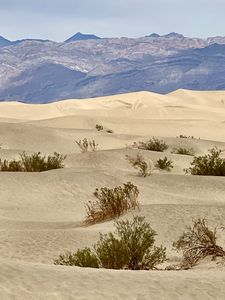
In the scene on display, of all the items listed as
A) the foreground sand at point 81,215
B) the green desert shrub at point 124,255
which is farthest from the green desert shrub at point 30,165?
the green desert shrub at point 124,255

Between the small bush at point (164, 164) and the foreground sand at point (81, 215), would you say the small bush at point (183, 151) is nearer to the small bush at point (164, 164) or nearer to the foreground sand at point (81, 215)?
the foreground sand at point (81, 215)

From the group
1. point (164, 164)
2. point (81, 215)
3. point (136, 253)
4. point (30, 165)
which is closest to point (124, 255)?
point (136, 253)

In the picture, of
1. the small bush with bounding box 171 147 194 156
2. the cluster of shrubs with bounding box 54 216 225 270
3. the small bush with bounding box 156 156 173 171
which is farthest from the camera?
the small bush with bounding box 171 147 194 156

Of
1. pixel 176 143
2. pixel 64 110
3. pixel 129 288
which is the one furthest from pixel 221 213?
pixel 64 110

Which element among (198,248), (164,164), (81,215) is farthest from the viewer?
(164,164)

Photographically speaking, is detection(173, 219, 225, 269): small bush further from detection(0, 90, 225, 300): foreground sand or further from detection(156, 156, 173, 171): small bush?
detection(156, 156, 173, 171): small bush

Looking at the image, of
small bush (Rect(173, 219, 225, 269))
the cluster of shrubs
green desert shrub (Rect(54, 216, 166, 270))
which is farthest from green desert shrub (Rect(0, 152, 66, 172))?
green desert shrub (Rect(54, 216, 166, 270))

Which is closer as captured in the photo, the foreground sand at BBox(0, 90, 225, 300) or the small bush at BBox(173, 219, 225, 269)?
the foreground sand at BBox(0, 90, 225, 300)

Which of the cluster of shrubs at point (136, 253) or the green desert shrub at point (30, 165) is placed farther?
the green desert shrub at point (30, 165)

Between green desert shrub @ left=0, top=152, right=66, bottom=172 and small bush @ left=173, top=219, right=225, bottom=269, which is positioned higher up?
green desert shrub @ left=0, top=152, right=66, bottom=172

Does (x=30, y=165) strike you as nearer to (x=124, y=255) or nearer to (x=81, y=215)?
(x=81, y=215)

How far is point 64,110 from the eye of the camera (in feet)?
278

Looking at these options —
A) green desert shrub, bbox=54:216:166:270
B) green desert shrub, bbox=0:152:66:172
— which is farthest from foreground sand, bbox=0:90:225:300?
green desert shrub, bbox=0:152:66:172

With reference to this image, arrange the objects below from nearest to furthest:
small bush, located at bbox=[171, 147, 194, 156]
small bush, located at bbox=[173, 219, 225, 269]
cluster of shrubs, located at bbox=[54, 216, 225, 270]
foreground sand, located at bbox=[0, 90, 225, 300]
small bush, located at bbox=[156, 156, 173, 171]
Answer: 1. foreground sand, located at bbox=[0, 90, 225, 300]
2. cluster of shrubs, located at bbox=[54, 216, 225, 270]
3. small bush, located at bbox=[173, 219, 225, 269]
4. small bush, located at bbox=[156, 156, 173, 171]
5. small bush, located at bbox=[171, 147, 194, 156]
